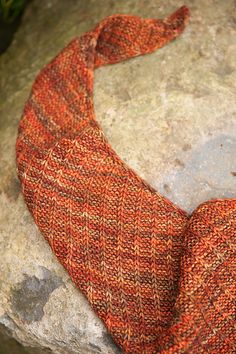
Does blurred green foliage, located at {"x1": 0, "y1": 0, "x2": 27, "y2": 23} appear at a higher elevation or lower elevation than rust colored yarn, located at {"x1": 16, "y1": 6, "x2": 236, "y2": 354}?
higher

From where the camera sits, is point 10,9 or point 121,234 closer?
point 121,234

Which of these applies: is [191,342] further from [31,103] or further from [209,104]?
[31,103]

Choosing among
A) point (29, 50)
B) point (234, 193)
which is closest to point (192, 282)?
point (234, 193)

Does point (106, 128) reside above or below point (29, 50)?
below

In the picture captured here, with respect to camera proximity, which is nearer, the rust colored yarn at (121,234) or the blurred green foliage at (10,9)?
the rust colored yarn at (121,234)

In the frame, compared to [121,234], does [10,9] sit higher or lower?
higher
